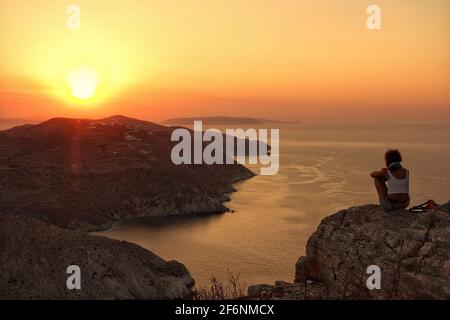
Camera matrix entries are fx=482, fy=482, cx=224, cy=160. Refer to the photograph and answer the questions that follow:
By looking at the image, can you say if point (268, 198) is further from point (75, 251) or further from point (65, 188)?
point (75, 251)

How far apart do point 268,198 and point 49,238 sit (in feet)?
266

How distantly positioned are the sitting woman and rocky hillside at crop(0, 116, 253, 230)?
2879 inches

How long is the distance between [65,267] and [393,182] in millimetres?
26458

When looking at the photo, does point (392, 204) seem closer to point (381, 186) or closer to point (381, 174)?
point (381, 186)

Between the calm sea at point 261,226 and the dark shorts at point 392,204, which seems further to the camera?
the calm sea at point 261,226

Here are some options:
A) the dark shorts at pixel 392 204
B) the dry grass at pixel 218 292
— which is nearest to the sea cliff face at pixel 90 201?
the dry grass at pixel 218 292

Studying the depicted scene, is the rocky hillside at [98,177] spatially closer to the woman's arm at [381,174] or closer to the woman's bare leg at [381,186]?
the woman's bare leg at [381,186]

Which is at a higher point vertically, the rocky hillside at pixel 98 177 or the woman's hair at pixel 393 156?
the woman's hair at pixel 393 156

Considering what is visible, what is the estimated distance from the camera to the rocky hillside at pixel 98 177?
289ft

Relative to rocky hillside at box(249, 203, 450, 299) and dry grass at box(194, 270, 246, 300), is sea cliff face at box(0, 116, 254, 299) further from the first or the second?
rocky hillside at box(249, 203, 450, 299)

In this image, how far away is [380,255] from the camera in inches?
625

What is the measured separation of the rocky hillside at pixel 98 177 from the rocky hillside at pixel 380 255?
70.5m

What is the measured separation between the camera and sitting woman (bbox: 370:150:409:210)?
52.3 ft

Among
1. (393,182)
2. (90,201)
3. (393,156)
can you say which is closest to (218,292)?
(393,182)
